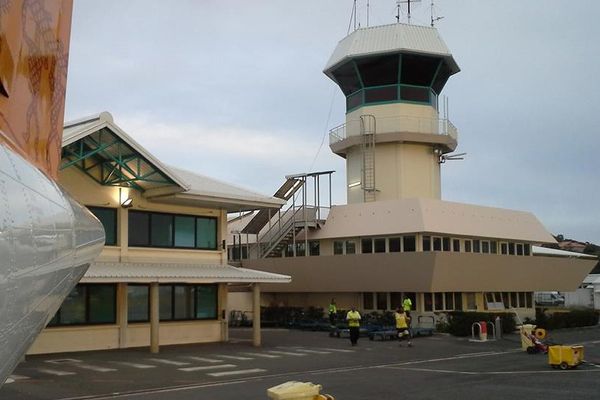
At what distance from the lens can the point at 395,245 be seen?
34.8 m

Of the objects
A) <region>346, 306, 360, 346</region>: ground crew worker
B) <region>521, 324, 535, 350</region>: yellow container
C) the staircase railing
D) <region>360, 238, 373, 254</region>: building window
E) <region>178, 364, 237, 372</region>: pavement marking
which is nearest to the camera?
<region>178, 364, 237, 372</region>: pavement marking

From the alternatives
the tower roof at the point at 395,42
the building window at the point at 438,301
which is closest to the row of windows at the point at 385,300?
the building window at the point at 438,301

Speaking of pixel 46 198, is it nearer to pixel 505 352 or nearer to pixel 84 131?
pixel 84 131

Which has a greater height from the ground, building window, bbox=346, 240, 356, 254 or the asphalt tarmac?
building window, bbox=346, 240, 356, 254

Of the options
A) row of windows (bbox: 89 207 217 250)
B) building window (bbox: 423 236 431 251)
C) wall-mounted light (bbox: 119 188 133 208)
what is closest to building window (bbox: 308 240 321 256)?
building window (bbox: 423 236 431 251)

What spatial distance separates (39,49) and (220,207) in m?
24.0

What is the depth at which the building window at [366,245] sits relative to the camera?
3600 cm

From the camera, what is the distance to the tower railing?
39344 millimetres

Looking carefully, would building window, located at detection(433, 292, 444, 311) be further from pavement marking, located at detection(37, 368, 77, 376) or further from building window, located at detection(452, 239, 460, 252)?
pavement marking, located at detection(37, 368, 77, 376)

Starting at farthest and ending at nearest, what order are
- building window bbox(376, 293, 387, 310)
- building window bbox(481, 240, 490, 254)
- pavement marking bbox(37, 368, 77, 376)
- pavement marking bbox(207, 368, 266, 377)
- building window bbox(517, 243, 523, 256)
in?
building window bbox(517, 243, 523, 256) → building window bbox(481, 240, 490, 254) → building window bbox(376, 293, 387, 310) → pavement marking bbox(207, 368, 266, 377) → pavement marking bbox(37, 368, 77, 376)

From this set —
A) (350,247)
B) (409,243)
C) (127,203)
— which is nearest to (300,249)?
(350,247)

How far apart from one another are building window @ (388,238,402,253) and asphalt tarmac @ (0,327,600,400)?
7443 millimetres

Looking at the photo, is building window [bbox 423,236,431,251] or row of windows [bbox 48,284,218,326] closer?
row of windows [bbox 48,284,218,326]

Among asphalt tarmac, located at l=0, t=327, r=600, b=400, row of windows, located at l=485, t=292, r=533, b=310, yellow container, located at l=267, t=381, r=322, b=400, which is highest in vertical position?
row of windows, located at l=485, t=292, r=533, b=310
